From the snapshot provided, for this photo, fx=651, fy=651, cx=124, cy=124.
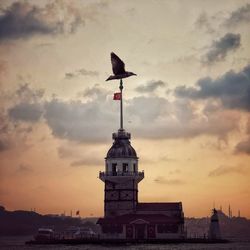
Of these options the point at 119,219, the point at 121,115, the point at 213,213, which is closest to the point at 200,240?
the point at 213,213

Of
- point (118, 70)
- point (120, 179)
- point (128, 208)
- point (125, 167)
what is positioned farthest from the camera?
point (125, 167)

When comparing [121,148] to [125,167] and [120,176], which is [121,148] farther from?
[120,176]

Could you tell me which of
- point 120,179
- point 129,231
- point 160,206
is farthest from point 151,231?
point 120,179

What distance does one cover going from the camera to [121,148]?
12644 cm

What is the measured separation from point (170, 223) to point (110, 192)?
1303 centimetres

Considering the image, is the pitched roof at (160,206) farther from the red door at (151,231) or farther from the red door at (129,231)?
the red door at (129,231)

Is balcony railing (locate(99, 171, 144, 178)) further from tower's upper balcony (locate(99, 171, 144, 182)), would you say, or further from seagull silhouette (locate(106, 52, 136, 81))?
seagull silhouette (locate(106, 52, 136, 81))

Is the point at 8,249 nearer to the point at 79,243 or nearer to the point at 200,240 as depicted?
the point at 79,243

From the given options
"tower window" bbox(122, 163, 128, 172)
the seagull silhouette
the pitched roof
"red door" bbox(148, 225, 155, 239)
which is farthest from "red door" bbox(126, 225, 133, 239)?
the seagull silhouette

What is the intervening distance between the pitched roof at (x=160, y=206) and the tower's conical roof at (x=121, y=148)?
959 cm

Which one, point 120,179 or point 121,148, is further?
point 121,148

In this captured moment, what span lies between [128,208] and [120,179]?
18.7ft

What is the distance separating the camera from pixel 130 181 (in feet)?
408

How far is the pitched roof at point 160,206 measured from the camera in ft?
405
